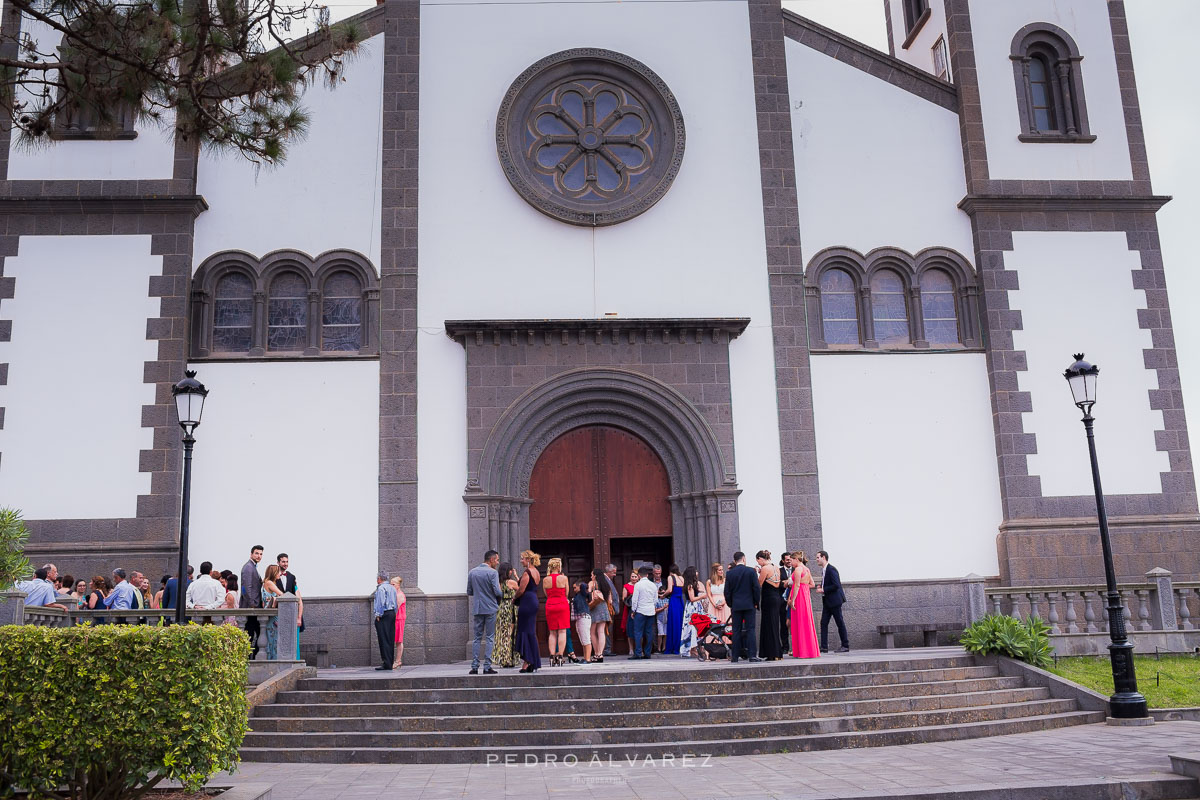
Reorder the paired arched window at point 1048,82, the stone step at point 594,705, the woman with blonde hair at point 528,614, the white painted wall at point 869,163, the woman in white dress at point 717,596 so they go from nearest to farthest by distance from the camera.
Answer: the stone step at point 594,705 → the woman with blonde hair at point 528,614 → the woman in white dress at point 717,596 → the white painted wall at point 869,163 → the paired arched window at point 1048,82

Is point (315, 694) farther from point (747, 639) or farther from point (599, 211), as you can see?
point (599, 211)

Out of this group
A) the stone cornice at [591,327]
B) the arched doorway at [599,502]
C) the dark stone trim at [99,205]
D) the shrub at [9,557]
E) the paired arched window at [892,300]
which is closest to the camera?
the shrub at [9,557]

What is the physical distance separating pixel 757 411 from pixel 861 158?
4.94 m

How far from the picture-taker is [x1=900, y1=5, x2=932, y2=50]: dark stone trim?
75.6 feet

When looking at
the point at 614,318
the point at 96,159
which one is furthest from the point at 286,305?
the point at 614,318

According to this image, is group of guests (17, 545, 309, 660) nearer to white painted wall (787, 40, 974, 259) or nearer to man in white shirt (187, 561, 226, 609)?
man in white shirt (187, 561, 226, 609)

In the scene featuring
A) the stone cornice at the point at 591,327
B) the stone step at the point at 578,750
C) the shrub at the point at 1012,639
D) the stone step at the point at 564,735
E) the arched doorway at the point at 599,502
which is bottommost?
the stone step at the point at 578,750

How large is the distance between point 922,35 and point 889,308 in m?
8.26

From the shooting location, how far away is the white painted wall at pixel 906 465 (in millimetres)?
17766

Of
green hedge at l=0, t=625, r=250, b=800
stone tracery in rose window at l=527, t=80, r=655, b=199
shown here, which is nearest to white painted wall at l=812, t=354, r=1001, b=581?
stone tracery in rose window at l=527, t=80, r=655, b=199

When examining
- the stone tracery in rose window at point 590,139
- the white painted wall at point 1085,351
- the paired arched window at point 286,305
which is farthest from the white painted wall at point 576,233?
the white painted wall at point 1085,351

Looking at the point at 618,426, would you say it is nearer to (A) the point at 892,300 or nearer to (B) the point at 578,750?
(A) the point at 892,300

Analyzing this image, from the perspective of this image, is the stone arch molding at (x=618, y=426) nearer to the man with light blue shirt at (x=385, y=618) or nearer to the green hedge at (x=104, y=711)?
the man with light blue shirt at (x=385, y=618)

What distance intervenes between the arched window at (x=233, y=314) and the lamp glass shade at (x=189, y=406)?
4.88 meters
